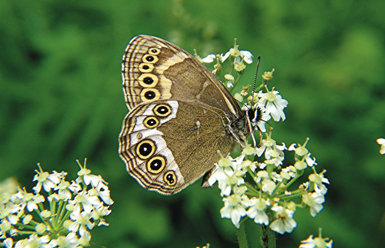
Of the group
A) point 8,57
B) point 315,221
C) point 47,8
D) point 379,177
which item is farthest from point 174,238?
point 47,8

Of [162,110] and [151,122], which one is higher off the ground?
[162,110]

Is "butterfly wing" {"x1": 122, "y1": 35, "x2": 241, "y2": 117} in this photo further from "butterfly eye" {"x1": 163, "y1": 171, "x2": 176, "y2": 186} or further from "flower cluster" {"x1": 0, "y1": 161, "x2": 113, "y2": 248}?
"flower cluster" {"x1": 0, "y1": 161, "x2": 113, "y2": 248}

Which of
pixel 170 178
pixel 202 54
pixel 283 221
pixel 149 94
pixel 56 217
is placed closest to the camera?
pixel 283 221

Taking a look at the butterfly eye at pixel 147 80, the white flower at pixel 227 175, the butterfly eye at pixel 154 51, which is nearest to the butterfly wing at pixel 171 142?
the butterfly eye at pixel 147 80

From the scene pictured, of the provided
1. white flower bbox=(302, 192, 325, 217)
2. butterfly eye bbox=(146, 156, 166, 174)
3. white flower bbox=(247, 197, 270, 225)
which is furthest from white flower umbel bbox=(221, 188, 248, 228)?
butterfly eye bbox=(146, 156, 166, 174)

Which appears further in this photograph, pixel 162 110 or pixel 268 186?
pixel 162 110

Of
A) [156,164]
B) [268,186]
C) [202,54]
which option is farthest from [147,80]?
[202,54]

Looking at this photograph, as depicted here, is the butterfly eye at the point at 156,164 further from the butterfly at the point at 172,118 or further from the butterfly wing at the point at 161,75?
the butterfly wing at the point at 161,75

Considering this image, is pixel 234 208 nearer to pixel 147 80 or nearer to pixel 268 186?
pixel 268 186
